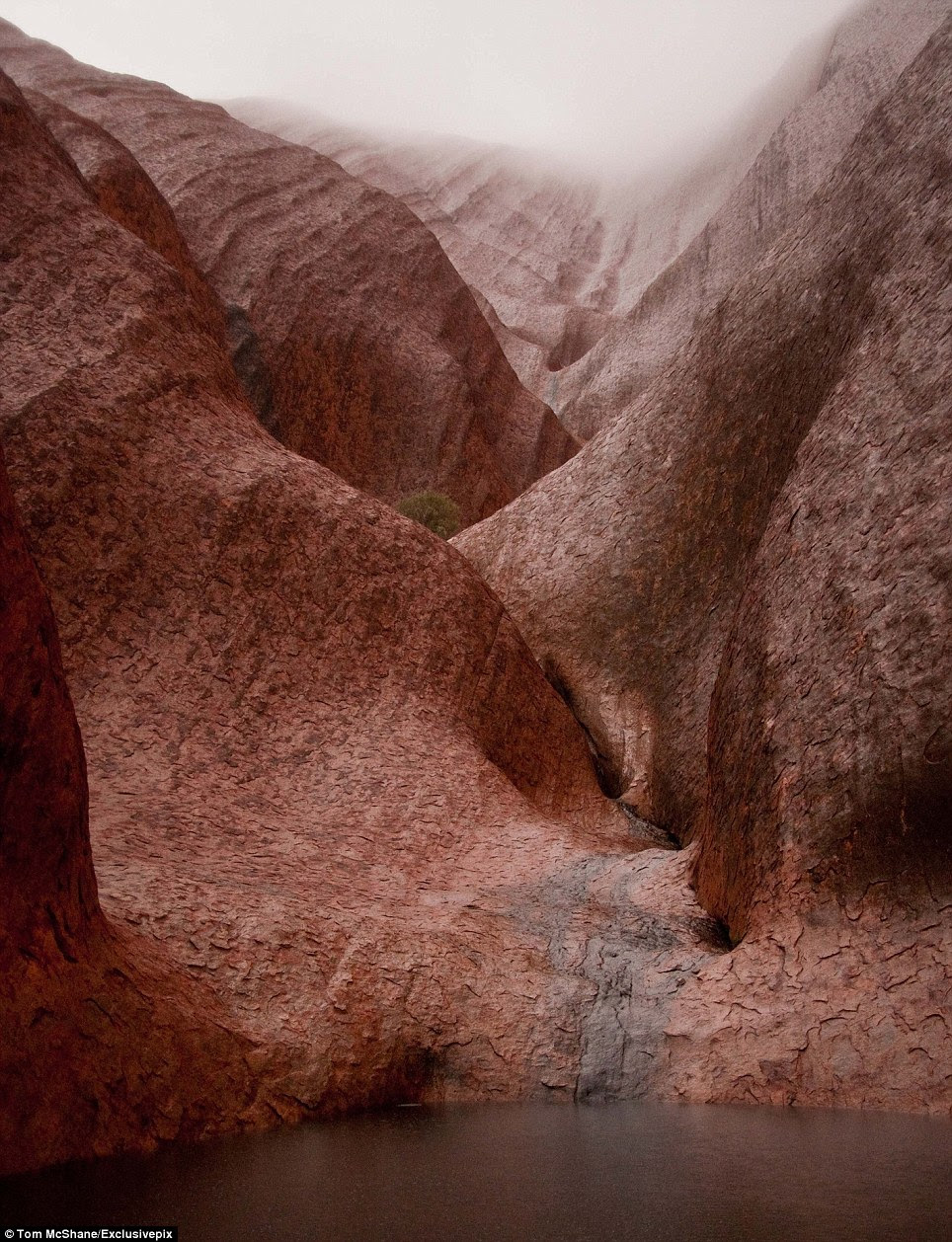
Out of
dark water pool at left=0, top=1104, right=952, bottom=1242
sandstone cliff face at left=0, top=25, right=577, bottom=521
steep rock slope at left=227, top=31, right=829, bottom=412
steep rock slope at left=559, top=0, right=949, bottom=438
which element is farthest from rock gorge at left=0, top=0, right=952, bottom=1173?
steep rock slope at left=227, top=31, right=829, bottom=412

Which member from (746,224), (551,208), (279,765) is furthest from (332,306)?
(551,208)

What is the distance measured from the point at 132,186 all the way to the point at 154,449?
7840 mm

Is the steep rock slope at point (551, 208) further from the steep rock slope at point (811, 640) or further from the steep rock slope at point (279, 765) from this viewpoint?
the steep rock slope at point (279, 765)

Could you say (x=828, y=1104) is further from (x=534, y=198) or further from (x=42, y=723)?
(x=534, y=198)

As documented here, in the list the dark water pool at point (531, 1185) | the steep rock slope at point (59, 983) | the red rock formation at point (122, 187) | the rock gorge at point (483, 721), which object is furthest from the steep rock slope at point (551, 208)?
the dark water pool at point (531, 1185)

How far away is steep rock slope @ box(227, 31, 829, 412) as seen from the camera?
33.4 meters

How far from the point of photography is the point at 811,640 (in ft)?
20.5

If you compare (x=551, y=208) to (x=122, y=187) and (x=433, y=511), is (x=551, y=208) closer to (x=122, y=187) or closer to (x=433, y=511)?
(x=433, y=511)

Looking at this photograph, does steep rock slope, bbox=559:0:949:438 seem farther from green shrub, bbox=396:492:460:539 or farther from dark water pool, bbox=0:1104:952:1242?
dark water pool, bbox=0:1104:952:1242

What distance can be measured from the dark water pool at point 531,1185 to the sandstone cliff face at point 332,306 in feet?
45.8

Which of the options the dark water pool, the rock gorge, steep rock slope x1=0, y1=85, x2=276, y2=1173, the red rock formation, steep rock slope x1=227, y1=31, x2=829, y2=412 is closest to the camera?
the dark water pool

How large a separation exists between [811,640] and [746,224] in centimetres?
2257

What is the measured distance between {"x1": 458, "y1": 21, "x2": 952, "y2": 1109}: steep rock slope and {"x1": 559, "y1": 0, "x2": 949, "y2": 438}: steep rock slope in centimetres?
1393

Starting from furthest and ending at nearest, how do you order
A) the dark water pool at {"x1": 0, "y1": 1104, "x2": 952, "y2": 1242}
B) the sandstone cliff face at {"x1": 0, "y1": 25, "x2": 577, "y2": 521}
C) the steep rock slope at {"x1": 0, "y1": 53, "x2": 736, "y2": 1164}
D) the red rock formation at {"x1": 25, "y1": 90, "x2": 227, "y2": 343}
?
the sandstone cliff face at {"x1": 0, "y1": 25, "x2": 577, "y2": 521}, the red rock formation at {"x1": 25, "y1": 90, "x2": 227, "y2": 343}, the steep rock slope at {"x1": 0, "y1": 53, "x2": 736, "y2": 1164}, the dark water pool at {"x1": 0, "y1": 1104, "x2": 952, "y2": 1242}
